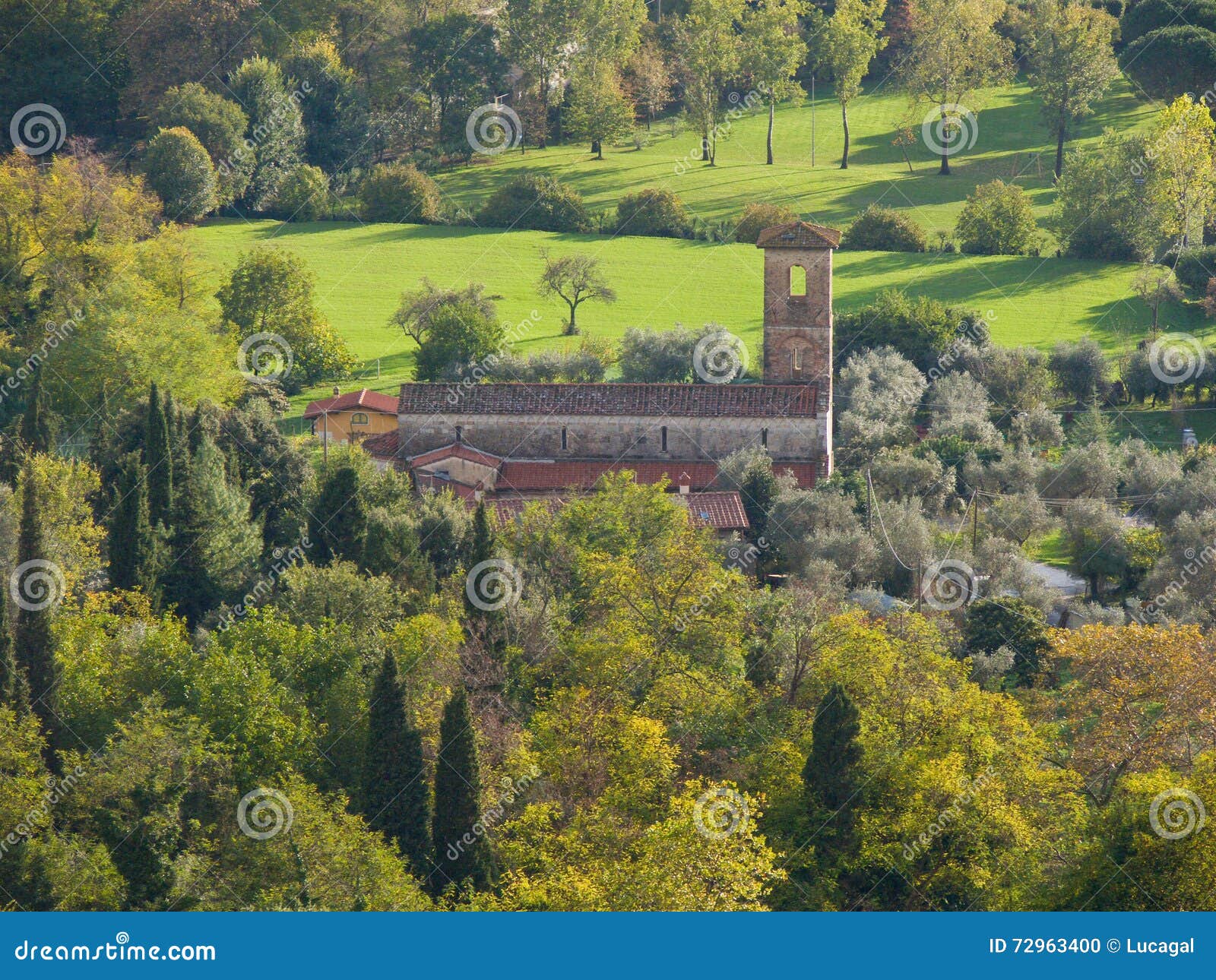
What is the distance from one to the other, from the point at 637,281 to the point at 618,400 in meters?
23.6

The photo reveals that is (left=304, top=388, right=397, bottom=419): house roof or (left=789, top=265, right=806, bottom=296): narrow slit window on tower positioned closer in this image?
(left=789, top=265, right=806, bottom=296): narrow slit window on tower

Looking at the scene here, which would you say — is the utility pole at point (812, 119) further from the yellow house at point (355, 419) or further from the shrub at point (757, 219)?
the yellow house at point (355, 419)

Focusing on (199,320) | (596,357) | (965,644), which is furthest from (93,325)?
(965,644)

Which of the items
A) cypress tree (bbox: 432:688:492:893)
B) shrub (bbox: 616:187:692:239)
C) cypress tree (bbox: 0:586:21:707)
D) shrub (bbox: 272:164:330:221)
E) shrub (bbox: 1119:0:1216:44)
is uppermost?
shrub (bbox: 1119:0:1216:44)

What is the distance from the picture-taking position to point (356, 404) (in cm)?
6456

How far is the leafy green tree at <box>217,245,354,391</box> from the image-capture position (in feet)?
238

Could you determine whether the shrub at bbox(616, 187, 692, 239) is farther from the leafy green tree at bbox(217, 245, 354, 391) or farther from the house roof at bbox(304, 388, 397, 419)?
the house roof at bbox(304, 388, 397, 419)

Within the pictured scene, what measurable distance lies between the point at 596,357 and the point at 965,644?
25.8 m

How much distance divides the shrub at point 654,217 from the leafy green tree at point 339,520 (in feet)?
128

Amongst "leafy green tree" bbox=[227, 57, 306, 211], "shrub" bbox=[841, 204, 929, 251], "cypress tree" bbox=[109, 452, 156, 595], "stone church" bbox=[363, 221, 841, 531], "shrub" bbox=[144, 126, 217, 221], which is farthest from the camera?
"leafy green tree" bbox=[227, 57, 306, 211]

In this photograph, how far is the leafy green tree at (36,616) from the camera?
4100cm

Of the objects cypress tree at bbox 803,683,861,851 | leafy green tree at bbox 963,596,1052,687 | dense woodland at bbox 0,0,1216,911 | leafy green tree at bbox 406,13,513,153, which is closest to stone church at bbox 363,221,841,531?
dense woodland at bbox 0,0,1216,911

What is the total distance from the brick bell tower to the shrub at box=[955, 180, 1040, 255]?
25.3 metres

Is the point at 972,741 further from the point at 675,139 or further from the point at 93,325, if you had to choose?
the point at 675,139
